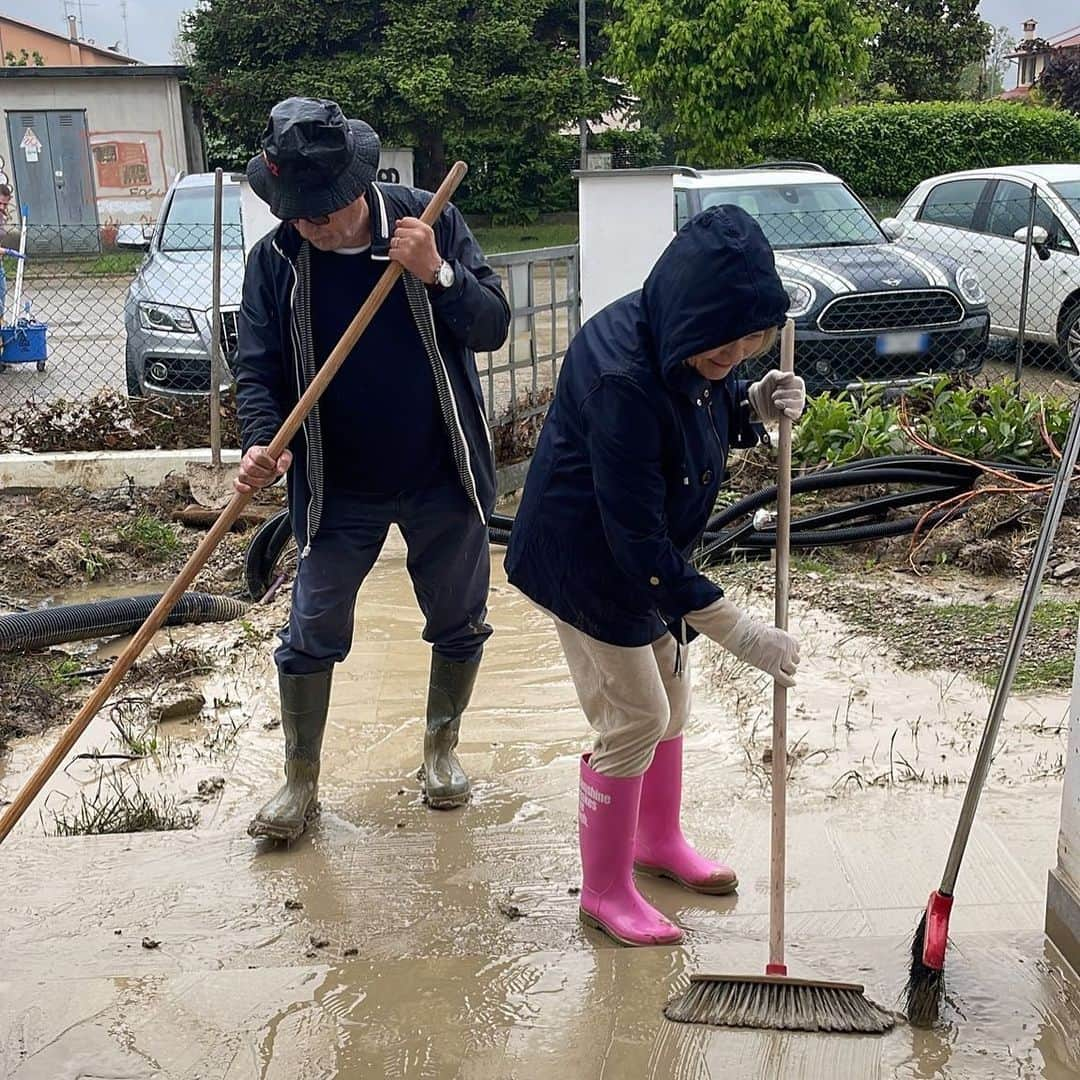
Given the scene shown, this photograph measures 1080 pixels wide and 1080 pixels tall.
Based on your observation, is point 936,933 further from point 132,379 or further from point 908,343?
point 132,379

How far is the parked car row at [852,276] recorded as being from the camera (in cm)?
832

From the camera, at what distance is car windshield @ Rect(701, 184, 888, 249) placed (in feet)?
31.0

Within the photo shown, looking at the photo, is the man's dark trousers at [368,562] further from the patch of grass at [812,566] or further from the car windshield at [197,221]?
the car windshield at [197,221]

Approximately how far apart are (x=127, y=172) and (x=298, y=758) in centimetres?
2467

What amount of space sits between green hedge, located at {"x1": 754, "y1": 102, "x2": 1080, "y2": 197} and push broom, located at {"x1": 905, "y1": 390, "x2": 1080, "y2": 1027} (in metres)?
22.5

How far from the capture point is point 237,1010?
8.97ft

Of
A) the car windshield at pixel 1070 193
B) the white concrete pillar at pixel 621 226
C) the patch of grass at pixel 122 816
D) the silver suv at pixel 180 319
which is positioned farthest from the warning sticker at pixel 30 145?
the patch of grass at pixel 122 816

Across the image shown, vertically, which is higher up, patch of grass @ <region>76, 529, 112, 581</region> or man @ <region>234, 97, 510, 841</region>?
man @ <region>234, 97, 510, 841</region>

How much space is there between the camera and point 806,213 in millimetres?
9680

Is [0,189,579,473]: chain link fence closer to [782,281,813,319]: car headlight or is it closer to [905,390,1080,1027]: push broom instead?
[782,281,813,319]: car headlight

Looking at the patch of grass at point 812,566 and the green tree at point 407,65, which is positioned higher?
the green tree at point 407,65

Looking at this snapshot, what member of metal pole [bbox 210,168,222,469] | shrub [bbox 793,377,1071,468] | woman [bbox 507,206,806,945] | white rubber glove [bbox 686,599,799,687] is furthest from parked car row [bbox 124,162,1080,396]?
white rubber glove [bbox 686,599,799,687]

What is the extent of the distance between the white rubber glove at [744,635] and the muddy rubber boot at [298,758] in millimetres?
1345

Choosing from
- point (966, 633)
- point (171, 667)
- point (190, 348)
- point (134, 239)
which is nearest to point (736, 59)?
point (134, 239)
